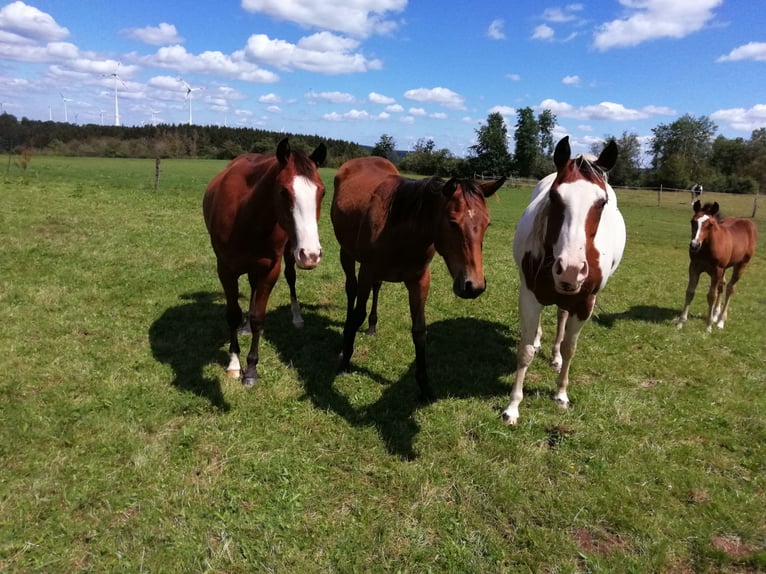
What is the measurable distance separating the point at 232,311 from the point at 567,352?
3574 mm

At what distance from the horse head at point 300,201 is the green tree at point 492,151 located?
48.9m

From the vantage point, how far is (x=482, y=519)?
2979mm

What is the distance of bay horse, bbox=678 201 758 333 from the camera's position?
696 centimetres

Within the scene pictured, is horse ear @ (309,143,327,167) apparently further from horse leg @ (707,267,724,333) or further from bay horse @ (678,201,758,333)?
horse leg @ (707,267,724,333)

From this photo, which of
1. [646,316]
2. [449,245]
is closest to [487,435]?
[449,245]

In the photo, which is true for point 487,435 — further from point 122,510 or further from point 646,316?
point 646,316

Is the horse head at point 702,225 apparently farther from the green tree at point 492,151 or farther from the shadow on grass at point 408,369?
the green tree at point 492,151

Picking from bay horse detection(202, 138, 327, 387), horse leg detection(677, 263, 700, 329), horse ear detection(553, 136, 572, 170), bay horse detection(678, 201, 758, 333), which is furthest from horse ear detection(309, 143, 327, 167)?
horse leg detection(677, 263, 700, 329)

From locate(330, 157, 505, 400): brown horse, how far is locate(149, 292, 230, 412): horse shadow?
143 centimetres

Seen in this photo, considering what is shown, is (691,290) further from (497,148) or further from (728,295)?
(497,148)

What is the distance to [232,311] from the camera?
490 centimetres

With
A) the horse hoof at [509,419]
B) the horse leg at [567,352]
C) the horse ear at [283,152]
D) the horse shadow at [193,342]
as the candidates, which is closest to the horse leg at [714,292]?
the horse leg at [567,352]

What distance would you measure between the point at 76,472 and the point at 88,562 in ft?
2.80

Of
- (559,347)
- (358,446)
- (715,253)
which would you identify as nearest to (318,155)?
(358,446)
